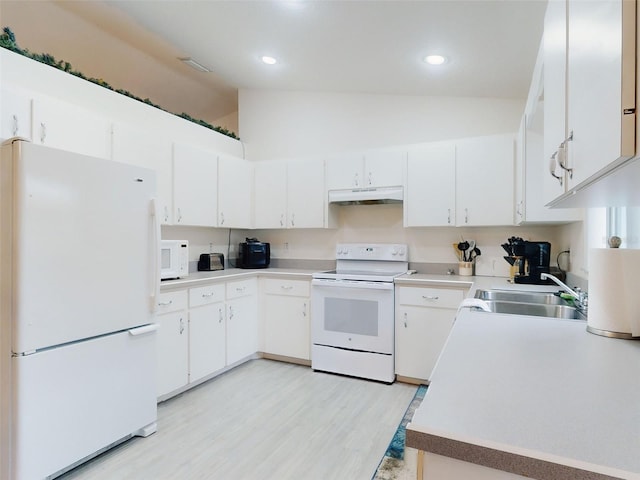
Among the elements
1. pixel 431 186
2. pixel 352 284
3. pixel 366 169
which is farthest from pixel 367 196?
pixel 352 284

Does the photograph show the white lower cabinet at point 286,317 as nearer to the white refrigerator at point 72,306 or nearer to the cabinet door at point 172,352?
the cabinet door at point 172,352

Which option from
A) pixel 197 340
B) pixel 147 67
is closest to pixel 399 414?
pixel 197 340

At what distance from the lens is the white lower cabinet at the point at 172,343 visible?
2645 mm

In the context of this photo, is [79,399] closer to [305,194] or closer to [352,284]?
[352,284]

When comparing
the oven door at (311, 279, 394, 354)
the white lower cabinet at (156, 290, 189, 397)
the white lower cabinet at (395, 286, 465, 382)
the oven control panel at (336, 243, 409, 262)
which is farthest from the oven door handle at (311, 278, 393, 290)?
the white lower cabinet at (156, 290, 189, 397)

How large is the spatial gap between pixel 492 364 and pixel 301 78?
3335 millimetres

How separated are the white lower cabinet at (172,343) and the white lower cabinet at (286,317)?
0.94 metres

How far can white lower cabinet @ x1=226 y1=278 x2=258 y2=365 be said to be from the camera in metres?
3.30

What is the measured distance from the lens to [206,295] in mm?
3041

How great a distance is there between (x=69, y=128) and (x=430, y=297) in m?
2.88

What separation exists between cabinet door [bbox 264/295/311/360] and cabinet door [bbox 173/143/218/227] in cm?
101

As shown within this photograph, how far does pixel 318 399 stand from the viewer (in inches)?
111

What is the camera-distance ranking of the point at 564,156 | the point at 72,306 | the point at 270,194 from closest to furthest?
1. the point at 564,156
2. the point at 72,306
3. the point at 270,194

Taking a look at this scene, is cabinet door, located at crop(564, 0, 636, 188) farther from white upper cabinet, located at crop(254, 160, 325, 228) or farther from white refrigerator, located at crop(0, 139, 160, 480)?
white upper cabinet, located at crop(254, 160, 325, 228)
